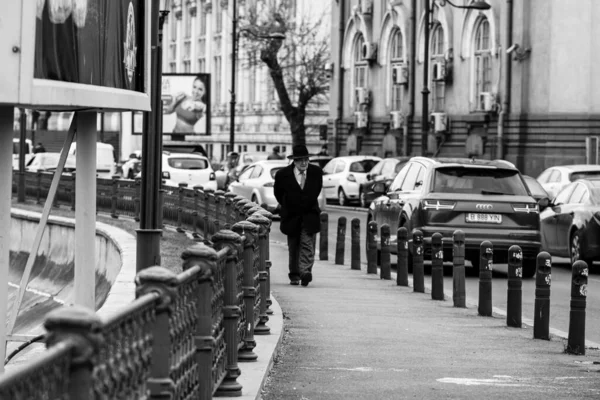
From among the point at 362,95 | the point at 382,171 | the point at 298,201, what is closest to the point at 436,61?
the point at 362,95

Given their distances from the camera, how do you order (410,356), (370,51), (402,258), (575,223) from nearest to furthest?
1. (410,356)
2. (402,258)
3. (575,223)
4. (370,51)

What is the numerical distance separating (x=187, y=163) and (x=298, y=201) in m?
24.9

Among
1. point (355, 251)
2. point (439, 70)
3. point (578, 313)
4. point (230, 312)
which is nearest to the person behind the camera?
point (230, 312)

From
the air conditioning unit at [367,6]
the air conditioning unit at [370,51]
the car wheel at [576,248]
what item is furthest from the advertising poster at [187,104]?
the car wheel at [576,248]

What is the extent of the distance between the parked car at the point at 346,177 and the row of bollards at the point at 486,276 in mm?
21919

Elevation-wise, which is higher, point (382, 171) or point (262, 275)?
point (382, 171)

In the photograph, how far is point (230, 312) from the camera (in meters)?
8.25

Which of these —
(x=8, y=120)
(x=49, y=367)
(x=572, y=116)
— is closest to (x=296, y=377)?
(x=8, y=120)

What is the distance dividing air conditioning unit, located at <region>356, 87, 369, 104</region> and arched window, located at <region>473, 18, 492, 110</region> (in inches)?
400

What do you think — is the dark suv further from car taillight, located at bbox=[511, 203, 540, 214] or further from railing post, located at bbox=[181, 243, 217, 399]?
railing post, located at bbox=[181, 243, 217, 399]

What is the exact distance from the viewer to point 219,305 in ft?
25.8

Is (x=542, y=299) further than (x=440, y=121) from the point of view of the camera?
No

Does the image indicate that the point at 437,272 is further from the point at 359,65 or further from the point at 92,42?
the point at 359,65

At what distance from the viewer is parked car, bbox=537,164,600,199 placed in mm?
28416
